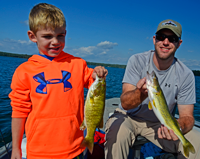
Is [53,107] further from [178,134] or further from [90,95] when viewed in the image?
[178,134]

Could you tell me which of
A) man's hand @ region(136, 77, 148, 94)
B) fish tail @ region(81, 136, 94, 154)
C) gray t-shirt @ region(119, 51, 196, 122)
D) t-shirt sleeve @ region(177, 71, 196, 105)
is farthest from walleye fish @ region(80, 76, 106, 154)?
t-shirt sleeve @ region(177, 71, 196, 105)

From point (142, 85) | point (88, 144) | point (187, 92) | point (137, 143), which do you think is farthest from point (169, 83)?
point (88, 144)

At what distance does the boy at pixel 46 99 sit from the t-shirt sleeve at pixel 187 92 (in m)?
2.34

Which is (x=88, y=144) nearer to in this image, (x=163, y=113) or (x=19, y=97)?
(x=19, y=97)

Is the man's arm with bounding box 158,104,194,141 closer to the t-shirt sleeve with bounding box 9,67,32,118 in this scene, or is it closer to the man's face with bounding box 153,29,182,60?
the man's face with bounding box 153,29,182,60

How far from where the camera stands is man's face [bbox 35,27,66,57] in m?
2.20

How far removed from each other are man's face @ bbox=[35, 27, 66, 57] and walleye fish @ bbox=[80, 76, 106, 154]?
78 cm

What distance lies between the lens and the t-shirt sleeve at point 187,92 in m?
3.60

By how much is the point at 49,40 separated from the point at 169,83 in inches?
112

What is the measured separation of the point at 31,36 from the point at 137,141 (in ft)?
9.28

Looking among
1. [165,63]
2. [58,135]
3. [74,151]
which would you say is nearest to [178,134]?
[165,63]

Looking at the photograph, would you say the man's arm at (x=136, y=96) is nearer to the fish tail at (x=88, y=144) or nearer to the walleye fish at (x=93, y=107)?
the walleye fish at (x=93, y=107)

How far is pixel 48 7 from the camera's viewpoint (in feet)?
7.66

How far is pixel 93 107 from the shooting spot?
7.36 feet
